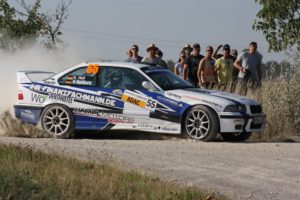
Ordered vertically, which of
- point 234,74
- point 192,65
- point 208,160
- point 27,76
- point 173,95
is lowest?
point 208,160

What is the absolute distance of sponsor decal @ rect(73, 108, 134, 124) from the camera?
54.1ft

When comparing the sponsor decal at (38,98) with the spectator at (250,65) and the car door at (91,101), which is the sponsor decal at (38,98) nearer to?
the car door at (91,101)

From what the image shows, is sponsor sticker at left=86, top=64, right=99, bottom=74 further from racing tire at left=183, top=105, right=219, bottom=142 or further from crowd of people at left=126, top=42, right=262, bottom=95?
crowd of people at left=126, top=42, right=262, bottom=95

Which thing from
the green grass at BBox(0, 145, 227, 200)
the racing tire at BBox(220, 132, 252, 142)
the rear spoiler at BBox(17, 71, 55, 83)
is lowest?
the green grass at BBox(0, 145, 227, 200)

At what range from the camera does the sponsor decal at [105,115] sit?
1648 cm

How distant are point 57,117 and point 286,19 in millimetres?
11755

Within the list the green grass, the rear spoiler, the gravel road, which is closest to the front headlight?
the gravel road

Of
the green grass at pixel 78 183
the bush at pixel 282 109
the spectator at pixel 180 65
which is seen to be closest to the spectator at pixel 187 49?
the spectator at pixel 180 65

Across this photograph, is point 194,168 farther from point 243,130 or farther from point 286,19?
point 286,19

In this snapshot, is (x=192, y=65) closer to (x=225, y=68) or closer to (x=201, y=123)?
(x=225, y=68)

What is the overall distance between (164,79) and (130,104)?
2.95 ft

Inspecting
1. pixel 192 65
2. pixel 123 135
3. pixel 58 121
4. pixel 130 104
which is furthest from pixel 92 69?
pixel 192 65

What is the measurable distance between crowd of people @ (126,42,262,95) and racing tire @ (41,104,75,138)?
11.2 ft

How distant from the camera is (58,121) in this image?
1677 centimetres
